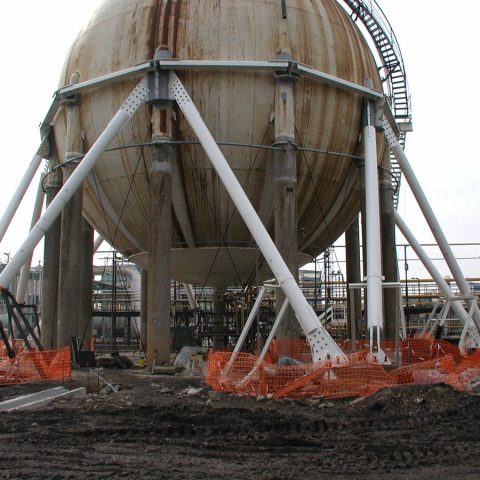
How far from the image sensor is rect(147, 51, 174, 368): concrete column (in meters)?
15.5

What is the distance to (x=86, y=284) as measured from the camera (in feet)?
69.9

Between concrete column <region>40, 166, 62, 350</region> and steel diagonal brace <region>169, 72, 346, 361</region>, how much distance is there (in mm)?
5847

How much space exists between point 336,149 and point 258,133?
231cm

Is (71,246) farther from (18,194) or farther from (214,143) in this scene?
(214,143)

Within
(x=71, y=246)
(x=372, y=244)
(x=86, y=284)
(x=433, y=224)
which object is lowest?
(x=86, y=284)

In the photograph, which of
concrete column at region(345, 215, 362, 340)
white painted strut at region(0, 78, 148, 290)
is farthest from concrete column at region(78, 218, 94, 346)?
concrete column at region(345, 215, 362, 340)

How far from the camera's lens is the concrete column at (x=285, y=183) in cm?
1579

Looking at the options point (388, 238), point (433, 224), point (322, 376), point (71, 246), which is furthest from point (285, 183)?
point (322, 376)

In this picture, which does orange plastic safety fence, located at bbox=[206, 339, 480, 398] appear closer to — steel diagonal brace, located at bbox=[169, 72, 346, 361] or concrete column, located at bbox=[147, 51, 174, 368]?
steel diagonal brace, located at bbox=[169, 72, 346, 361]

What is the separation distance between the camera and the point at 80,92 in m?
17.8

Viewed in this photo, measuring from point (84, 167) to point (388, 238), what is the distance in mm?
9201

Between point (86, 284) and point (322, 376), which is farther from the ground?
point (86, 284)

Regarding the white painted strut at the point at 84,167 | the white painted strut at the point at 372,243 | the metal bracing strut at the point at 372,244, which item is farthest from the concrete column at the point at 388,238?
the white painted strut at the point at 84,167

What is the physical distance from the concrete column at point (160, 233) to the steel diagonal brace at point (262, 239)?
52 cm
